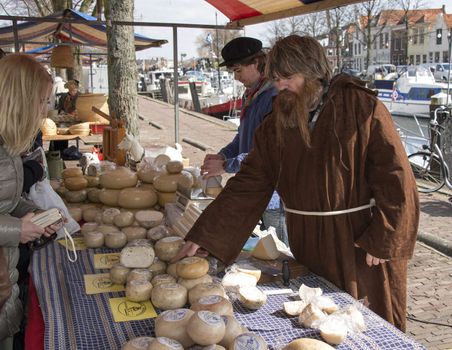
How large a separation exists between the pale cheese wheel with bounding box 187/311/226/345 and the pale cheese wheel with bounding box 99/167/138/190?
5.41 ft

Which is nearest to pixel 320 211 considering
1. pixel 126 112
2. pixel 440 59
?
pixel 126 112

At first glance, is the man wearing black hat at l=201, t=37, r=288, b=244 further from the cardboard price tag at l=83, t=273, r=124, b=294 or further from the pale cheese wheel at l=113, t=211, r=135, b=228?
the cardboard price tag at l=83, t=273, r=124, b=294

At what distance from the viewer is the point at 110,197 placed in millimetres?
2734

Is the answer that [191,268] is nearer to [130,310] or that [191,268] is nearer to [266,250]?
[130,310]

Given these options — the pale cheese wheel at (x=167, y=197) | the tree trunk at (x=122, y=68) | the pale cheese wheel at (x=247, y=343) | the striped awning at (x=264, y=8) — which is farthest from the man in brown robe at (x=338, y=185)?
the tree trunk at (x=122, y=68)

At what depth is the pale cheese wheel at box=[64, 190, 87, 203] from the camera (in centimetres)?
288

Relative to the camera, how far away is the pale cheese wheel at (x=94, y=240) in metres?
2.18

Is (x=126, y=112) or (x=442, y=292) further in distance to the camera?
(x=126, y=112)

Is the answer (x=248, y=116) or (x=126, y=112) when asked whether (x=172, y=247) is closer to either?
(x=248, y=116)

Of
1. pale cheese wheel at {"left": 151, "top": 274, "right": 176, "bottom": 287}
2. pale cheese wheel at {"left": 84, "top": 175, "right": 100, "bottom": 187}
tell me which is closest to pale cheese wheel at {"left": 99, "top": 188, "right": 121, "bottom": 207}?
pale cheese wheel at {"left": 84, "top": 175, "right": 100, "bottom": 187}

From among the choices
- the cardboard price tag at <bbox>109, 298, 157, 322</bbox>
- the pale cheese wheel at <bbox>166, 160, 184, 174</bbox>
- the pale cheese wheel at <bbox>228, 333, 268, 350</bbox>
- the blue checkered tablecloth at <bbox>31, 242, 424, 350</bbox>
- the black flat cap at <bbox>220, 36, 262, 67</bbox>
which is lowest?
the blue checkered tablecloth at <bbox>31, 242, 424, 350</bbox>

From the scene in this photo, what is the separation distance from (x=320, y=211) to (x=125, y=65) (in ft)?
14.9

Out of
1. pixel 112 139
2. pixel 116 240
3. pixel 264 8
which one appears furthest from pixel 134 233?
pixel 264 8

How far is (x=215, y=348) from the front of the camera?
3.92 ft
